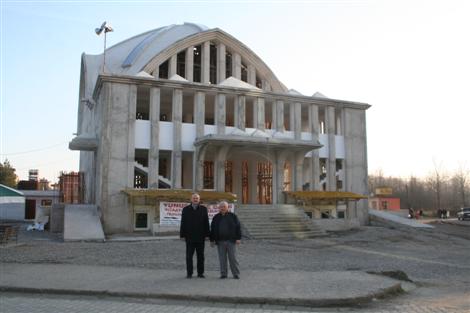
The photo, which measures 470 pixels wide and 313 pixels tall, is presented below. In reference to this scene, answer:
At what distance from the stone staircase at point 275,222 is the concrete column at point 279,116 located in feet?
19.3

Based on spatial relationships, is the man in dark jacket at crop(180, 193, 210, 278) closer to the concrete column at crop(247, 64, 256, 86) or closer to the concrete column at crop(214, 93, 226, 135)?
the concrete column at crop(214, 93, 226, 135)

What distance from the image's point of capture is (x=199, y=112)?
92.3 ft

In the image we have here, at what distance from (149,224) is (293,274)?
1589 centimetres

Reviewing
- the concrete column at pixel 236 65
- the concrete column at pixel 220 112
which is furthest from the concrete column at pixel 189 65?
the concrete column at pixel 220 112

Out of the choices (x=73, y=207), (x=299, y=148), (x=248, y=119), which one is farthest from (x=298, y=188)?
(x=73, y=207)

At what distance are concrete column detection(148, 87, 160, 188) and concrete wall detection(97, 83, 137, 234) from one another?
1.03 metres

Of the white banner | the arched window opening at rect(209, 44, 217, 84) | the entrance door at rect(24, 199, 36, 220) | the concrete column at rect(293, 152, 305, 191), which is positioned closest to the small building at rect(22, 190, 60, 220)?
the entrance door at rect(24, 199, 36, 220)

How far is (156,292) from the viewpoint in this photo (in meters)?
8.67

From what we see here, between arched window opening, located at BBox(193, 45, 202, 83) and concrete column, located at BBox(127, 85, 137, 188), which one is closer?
concrete column, located at BBox(127, 85, 137, 188)

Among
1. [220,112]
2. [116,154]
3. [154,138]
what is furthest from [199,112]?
[116,154]

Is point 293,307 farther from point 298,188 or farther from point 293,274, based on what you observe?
point 298,188

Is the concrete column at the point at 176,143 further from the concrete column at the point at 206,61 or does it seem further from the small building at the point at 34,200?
the small building at the point at 34,200

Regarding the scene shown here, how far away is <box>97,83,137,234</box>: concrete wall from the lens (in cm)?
2494

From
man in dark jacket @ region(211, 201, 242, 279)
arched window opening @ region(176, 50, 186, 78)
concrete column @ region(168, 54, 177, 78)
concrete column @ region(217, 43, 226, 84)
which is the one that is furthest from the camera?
arched window opening @ region(176, 50, 186, 78)
